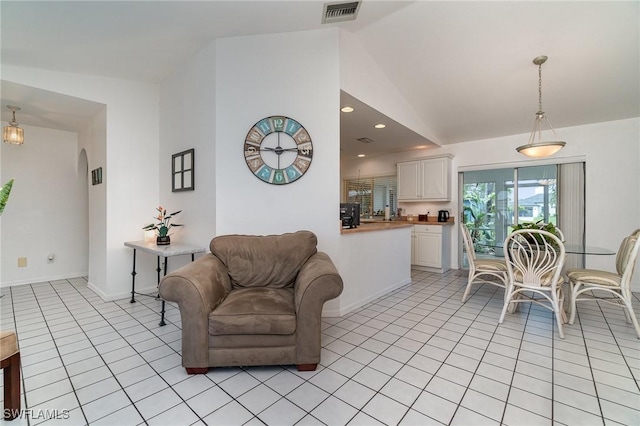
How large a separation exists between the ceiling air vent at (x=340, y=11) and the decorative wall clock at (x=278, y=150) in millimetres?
1000

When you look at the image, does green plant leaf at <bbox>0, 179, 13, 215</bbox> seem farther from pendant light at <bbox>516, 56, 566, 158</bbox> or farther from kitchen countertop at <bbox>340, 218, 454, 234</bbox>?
pendant light at <bbox>516, 56, 566, 158</bbox>

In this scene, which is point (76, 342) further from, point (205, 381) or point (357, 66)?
point (357, 66)

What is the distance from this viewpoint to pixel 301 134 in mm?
2938

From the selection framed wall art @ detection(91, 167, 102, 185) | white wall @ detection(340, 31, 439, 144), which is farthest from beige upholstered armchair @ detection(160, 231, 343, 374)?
framed wall art @ detection(91, 167, 102, 185)

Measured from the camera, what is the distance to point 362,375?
6.31 ft

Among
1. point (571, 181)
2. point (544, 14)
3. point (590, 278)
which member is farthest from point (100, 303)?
point (571, 181)

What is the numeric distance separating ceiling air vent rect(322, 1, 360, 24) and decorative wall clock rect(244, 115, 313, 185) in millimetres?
1000

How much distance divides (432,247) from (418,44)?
338cm

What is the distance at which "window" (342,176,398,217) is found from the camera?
638cm

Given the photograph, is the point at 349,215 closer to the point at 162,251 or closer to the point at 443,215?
the point at 162,251

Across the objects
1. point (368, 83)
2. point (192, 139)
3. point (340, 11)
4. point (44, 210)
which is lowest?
point (44, 210)

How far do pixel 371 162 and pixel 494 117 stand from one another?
9.03ft

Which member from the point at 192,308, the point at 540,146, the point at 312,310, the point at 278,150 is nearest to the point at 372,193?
the point at 540,146

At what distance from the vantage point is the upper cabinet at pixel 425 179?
531 cm
